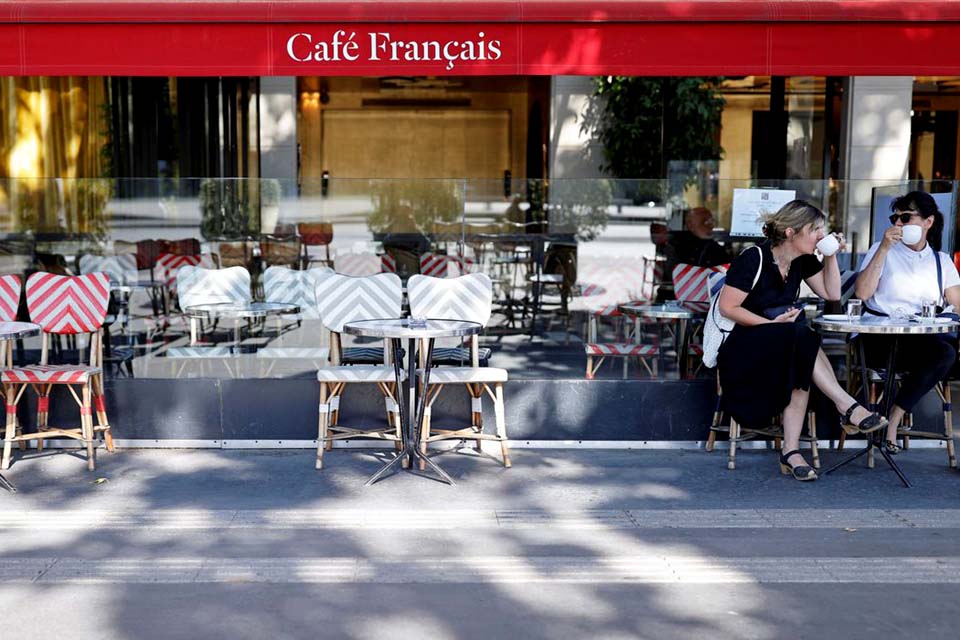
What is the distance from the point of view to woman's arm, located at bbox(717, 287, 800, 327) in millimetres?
6172

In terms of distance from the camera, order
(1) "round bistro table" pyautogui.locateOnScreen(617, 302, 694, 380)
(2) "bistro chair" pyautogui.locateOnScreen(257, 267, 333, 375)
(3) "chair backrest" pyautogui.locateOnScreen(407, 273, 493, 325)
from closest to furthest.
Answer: (3) "chair backrest" pyautogui.locateOnScreen(407, 273, 493, 325) → (1) "round bistro table" pyautogui.locateOnScreen(617, 302, 694, 380) → (2) "bistro chair" pyautogui.locateOnScreen(257, 267, 333, 375)

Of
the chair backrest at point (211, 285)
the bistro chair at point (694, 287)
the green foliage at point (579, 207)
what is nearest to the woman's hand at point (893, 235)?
the bistro chair at point (694, 287)

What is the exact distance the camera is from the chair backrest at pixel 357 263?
28.1 ft

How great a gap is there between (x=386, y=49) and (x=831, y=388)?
2.95 metres

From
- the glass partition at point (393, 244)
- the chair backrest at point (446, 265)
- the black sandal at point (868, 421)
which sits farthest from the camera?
the chair backrest at point (446, 265)

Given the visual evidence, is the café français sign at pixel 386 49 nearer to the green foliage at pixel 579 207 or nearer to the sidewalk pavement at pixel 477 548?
the sidewalk pavement at pixel 477 548

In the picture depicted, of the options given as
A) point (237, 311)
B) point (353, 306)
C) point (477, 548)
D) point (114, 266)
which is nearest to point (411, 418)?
point (353, 306)

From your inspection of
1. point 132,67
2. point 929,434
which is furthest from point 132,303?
point 929,434

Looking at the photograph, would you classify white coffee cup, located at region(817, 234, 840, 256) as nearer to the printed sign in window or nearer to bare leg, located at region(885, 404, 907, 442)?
bare leg, located at region(885, 404, 907, 442)

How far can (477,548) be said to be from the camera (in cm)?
500

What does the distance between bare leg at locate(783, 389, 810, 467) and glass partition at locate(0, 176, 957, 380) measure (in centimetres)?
188

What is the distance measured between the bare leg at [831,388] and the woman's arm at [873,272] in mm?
521

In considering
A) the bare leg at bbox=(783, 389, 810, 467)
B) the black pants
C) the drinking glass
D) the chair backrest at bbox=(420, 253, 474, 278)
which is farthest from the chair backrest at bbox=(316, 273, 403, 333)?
the black pants

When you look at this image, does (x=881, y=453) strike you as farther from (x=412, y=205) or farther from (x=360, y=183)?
(x=360, y=183)
